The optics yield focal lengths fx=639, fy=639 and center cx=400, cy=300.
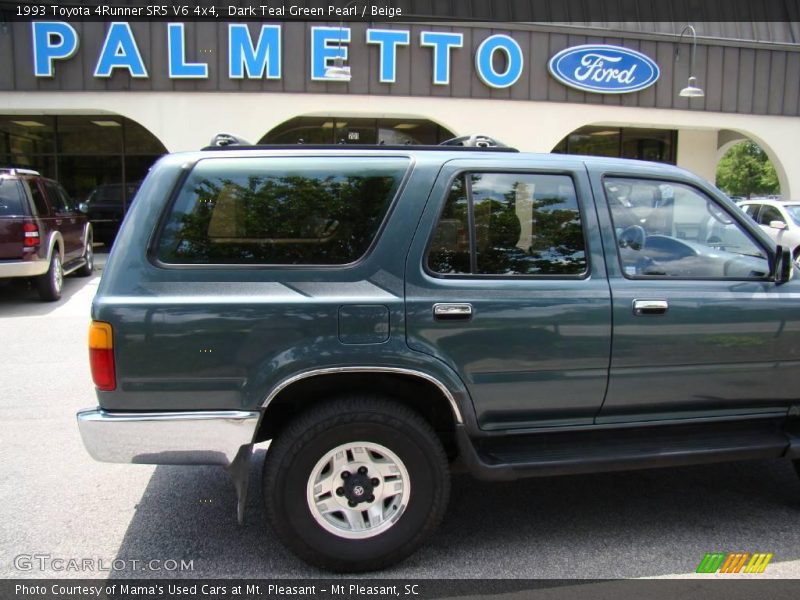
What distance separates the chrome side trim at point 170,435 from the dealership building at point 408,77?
9.99 meters

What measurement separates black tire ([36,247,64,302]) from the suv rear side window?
8096 millimetres

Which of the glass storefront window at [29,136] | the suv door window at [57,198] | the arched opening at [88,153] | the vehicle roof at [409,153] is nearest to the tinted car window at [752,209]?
the vehicle roof at [409,153]

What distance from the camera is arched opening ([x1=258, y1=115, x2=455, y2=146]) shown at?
53.3ft

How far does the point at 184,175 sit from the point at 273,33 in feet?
36.1

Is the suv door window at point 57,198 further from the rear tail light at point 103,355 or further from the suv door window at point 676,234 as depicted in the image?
the suv door window at point 676,234

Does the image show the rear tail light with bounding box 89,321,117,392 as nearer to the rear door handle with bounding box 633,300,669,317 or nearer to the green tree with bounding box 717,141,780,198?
the rear door handle with bounding box 633,300,669,317

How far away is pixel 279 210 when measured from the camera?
299 cm

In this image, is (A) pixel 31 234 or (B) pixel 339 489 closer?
(B) pixel 339 489

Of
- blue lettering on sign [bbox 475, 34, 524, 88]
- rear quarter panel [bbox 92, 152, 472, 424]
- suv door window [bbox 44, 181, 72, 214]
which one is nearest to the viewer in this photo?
rear quarter panel [bbox 92, 152, 472, 424]

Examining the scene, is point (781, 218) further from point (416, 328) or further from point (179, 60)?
point (179, 60)

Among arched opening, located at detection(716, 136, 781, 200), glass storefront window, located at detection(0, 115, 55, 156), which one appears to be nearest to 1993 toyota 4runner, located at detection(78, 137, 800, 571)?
glass storefront window, located at detection(0, 115, 55, 156)

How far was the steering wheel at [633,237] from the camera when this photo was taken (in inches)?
128

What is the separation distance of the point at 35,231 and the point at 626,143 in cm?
1453

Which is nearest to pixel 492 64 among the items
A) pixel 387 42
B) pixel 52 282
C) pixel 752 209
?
pixel 387 42
